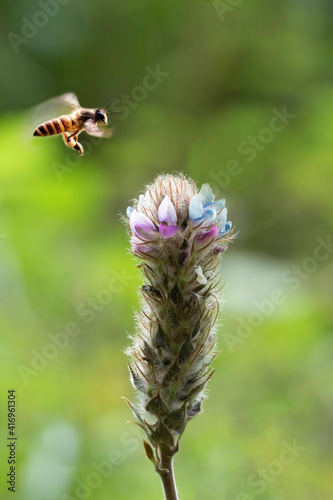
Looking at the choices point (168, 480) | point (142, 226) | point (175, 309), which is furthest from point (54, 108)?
point (168, 480)

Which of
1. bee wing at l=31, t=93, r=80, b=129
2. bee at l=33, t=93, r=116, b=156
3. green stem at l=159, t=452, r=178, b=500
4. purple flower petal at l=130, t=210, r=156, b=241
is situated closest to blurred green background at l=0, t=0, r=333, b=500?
bee wing at l=31, t=93, r=80, b=129

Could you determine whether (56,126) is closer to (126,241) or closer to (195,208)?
(195,208)

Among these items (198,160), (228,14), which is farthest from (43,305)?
(228,14)

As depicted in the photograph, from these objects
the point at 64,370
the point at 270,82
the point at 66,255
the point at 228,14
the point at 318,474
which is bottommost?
the point at 318,474

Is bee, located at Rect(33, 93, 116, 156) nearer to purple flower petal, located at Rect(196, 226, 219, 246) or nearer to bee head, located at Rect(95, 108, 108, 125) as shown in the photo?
bee head, located at Rect(95, 108, 108, 125)

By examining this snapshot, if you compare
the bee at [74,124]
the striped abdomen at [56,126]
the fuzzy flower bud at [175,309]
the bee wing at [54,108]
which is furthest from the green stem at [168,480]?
the bee wing at [54,108]

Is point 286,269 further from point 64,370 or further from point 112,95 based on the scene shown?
point 112,95

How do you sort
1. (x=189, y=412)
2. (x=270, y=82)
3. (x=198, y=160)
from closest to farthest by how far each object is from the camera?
(x=189, y=412)
(x=198, y=160)
(x=270, y=82)

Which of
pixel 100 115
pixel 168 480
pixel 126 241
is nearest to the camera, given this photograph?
pixel 168 480
